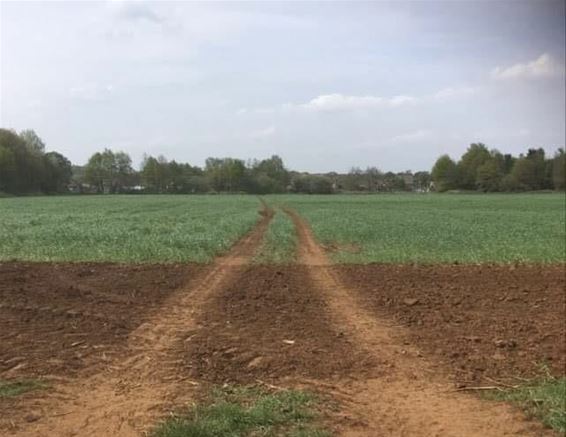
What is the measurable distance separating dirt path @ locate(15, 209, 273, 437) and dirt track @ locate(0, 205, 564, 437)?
16mm

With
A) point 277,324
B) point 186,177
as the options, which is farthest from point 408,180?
point 277,324

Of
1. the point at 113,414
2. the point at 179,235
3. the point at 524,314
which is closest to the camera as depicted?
the point at 113,414

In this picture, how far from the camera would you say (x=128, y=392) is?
226 inches

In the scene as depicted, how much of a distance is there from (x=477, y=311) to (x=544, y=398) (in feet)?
14.9

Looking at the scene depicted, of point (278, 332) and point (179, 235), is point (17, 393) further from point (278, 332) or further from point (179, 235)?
point (179, 235)

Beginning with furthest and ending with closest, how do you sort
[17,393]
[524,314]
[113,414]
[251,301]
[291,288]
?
1. [291,288]
2. [251,301]
3. [524,314]
4. [17,393]
5. [113,414]

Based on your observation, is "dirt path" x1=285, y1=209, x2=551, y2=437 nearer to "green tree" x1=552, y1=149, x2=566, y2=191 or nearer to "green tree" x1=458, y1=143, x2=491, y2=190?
"green tree" x1=552, y1=149, x2=566, y2=191

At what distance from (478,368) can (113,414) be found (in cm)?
391

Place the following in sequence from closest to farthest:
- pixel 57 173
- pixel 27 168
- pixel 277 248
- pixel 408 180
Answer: pixel 277 248 < pixel 27 168 < pixel 57 173 < pixel 408 180

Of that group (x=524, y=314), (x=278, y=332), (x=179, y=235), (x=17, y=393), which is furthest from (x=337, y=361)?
(x=179, y=235)

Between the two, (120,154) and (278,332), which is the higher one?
(120,154)

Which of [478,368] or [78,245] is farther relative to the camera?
[78,245]

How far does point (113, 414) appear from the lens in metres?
5.16

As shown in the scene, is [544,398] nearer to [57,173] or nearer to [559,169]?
[559,169]
